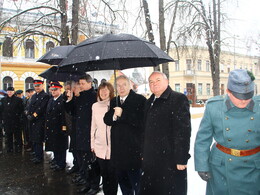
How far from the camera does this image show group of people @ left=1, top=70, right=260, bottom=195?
105 inches

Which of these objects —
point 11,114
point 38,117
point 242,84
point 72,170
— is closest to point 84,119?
point 72,170

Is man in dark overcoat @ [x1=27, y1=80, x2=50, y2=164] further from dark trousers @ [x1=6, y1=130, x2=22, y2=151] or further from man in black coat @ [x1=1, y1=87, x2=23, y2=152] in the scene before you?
dark trousers @ [x1=6, y1=130, x2=22, y2=151]

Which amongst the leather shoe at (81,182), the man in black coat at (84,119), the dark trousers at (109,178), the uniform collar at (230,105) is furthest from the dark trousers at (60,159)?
the uniform collar at (230,105)

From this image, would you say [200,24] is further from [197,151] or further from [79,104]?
[197,151]

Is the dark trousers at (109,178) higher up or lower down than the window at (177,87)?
lower down

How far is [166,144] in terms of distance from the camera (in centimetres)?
307

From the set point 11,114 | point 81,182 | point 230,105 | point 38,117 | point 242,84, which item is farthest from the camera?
point 11,114

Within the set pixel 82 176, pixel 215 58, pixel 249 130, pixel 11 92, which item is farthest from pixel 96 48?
pixel 215 58

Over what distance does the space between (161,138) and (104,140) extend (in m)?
A: 1.16

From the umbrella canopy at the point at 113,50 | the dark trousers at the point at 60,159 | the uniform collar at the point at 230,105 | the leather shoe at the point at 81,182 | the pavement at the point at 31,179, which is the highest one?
the umbrella canopy at the point at 113,50

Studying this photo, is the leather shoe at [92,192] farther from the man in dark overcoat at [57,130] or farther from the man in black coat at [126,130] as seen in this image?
the man in dark overcoat at [57,130]

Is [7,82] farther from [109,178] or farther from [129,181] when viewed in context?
[129,181]

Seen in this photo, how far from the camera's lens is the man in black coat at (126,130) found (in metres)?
3.58

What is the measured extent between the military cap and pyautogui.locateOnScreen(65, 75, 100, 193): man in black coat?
Result: 2.66 m
